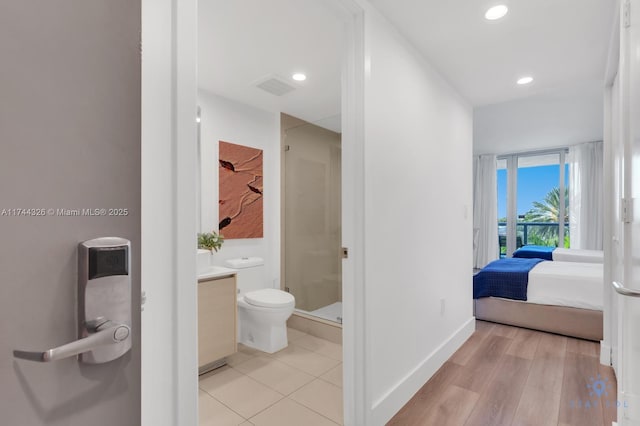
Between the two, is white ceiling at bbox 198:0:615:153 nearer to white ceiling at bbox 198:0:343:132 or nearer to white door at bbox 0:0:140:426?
white ceiling at bbox 198:0:343:132

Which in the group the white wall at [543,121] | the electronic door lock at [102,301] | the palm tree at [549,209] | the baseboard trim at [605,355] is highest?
the white wall at [543,121]

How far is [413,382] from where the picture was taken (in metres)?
2.10

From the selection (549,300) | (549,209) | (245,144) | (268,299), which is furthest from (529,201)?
(268,299)

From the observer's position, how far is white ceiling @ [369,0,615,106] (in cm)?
176

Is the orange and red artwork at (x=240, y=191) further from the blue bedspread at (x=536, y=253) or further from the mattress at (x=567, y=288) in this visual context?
the blue bedspread at (x=536, y=253)

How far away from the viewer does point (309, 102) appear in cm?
323

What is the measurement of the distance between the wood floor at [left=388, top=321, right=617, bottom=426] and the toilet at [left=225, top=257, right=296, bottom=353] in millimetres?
1203

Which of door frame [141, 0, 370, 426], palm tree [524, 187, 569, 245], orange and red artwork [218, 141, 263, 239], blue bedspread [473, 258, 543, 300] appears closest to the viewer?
door frame [141, 0, 370, 426]

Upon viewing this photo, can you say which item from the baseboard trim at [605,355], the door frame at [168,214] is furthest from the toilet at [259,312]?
the baseboard trim at [605,355]

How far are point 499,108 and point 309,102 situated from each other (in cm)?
257

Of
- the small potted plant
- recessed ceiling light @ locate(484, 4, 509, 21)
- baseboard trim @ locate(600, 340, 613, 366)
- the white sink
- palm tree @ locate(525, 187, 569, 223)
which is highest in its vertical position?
recessed ceiling light @ locate(484, 4, 509, 21)

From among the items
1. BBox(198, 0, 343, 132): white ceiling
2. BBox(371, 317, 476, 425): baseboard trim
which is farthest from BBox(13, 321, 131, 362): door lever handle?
BBox(198, 0, 343, 132): white ceiling

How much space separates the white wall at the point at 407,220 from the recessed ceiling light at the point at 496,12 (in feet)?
1.62

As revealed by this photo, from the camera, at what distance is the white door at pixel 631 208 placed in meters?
0.97
